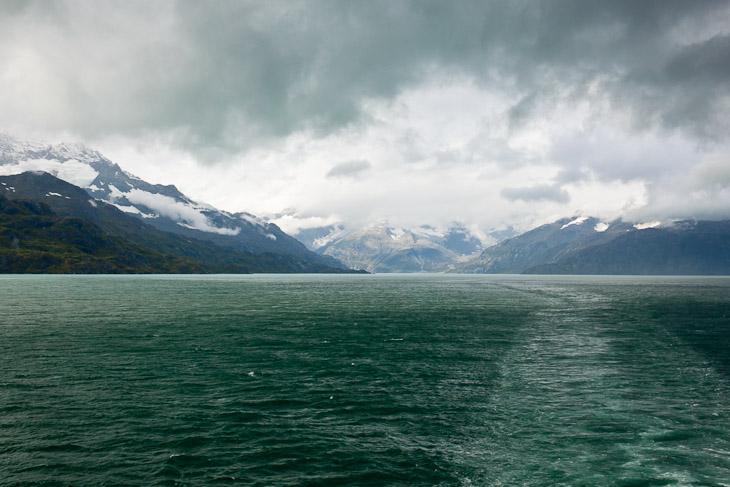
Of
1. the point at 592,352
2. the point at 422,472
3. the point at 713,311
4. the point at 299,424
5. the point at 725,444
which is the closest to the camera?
the point at 422,472

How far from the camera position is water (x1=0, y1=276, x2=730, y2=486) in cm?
2589

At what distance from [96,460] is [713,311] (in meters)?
151

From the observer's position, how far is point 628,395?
1642 inches

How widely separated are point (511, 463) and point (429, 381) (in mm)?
18839

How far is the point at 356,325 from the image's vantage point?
88.1 metres

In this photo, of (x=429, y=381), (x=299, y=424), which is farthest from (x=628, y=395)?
(x=299, y=424)

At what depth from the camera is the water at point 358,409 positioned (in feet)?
84.9

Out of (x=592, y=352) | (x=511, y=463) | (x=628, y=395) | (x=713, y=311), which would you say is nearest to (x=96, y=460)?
(x=511, y=463)

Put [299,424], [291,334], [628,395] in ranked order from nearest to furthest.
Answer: [299,424]
[628,395]
[291,334]

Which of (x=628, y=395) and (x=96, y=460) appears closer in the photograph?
(x=96, y=460)

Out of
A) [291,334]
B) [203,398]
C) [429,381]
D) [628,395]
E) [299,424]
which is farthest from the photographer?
[291,334]

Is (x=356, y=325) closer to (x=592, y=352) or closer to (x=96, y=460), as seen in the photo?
(x=592, y=352)

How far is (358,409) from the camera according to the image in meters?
36.4

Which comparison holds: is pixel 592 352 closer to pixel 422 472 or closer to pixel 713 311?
pixel 422 472
